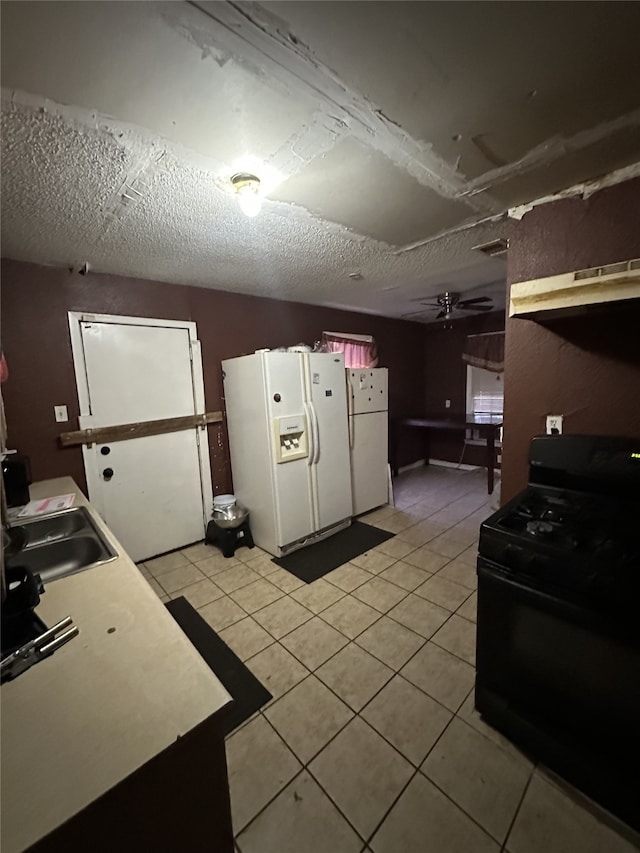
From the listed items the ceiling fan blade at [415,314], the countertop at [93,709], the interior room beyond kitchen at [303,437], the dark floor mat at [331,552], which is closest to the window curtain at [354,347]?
the ceiling fan blade at [415,314]

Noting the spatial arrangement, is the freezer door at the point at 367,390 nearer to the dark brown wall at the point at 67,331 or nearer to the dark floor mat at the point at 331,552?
the dark brown wall at the point at 67,331

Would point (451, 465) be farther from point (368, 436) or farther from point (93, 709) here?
point (93, 709)

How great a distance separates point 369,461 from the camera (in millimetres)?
3721

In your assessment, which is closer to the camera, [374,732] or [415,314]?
[374,732]

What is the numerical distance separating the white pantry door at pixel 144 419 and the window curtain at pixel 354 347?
1693mm

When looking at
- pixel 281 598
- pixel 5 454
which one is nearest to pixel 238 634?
pixel 281 598

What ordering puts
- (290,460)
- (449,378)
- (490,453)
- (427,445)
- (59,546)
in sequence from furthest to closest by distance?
1. (427,445)
2. (449,378)
3. (490,453)
4. (290,460)
5. (59,546)

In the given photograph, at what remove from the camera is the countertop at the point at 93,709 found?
57 cm

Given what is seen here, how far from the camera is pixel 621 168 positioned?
1.42 meters

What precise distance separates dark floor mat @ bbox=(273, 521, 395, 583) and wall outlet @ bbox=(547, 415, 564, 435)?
5.98 feet

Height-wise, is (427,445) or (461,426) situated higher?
(461,426)

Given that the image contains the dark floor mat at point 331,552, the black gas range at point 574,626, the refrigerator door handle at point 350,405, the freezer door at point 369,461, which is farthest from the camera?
the freezer door at point 369,461

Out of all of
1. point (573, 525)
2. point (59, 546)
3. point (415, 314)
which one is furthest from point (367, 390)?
point (59, 546)

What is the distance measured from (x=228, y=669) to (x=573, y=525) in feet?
5.86
